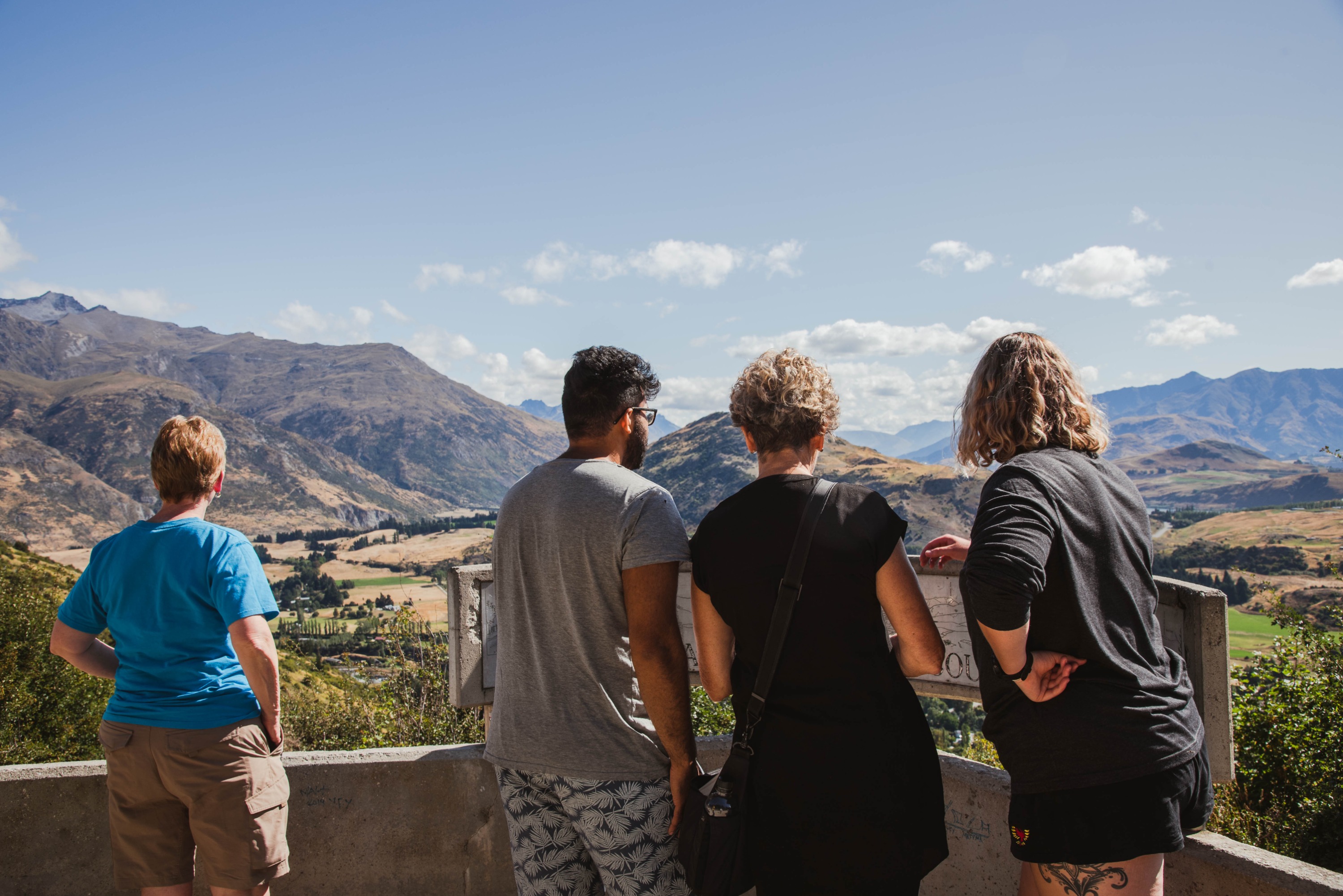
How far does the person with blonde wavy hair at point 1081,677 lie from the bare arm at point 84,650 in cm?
295

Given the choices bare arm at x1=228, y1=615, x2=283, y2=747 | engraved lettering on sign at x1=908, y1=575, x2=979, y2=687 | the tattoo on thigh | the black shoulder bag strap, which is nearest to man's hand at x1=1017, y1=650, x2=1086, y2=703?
the tattoo on thigh

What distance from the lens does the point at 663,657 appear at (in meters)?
2.07

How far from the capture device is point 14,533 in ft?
429

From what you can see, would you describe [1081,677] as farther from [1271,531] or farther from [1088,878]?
[1271,531]

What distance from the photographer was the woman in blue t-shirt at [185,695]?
2.49m

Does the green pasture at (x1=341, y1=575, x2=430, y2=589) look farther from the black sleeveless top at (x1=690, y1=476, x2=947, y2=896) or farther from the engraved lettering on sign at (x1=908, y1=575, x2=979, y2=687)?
the black sleeveless top at (x1=690, y1=476, x2=947, y2=896)

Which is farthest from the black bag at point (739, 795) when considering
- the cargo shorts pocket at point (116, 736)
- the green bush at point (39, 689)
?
the green bush at point (39, 689)

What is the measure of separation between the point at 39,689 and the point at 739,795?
1662 cm

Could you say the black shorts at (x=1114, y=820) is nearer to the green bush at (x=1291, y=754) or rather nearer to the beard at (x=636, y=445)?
the beard at (x=636, y=445)

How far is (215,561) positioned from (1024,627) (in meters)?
2.47

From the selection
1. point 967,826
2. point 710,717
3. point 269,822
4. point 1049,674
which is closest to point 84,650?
point 269,822

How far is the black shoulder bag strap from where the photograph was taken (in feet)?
6.28

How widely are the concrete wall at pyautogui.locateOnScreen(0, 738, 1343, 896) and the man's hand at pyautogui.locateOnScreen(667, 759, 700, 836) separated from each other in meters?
1.54

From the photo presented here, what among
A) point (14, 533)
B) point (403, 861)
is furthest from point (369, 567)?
point (403, 861)
